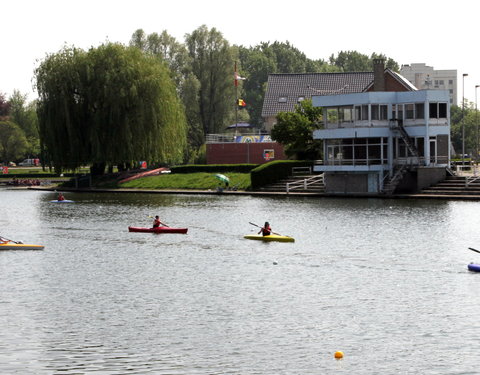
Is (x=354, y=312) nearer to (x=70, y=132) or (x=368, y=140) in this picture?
(x=368, y=140)

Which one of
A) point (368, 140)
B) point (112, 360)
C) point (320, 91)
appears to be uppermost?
point (320, 91)

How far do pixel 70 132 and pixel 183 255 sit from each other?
1967 inches

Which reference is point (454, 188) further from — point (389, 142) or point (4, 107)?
point (4, 107)

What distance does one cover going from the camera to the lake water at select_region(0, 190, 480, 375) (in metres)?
→ 22.6

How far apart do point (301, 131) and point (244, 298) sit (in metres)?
57.7

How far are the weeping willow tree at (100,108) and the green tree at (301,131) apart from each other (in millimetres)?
12696

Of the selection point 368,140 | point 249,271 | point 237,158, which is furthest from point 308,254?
point 237,158

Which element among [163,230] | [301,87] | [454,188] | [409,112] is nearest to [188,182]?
[409,112]

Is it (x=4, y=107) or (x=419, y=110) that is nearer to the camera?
(x=419, y=110)

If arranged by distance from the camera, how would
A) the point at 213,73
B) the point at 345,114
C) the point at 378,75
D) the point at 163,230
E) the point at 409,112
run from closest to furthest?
the point at 163,230 < the point at 409,112 < the point at 345,114 < the point at 378,75 < the point at 213,73

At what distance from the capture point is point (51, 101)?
88.8 meters

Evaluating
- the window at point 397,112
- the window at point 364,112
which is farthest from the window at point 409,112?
the window at point 364,112

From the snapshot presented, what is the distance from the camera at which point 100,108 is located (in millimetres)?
89250

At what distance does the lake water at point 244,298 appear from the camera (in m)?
22.6
